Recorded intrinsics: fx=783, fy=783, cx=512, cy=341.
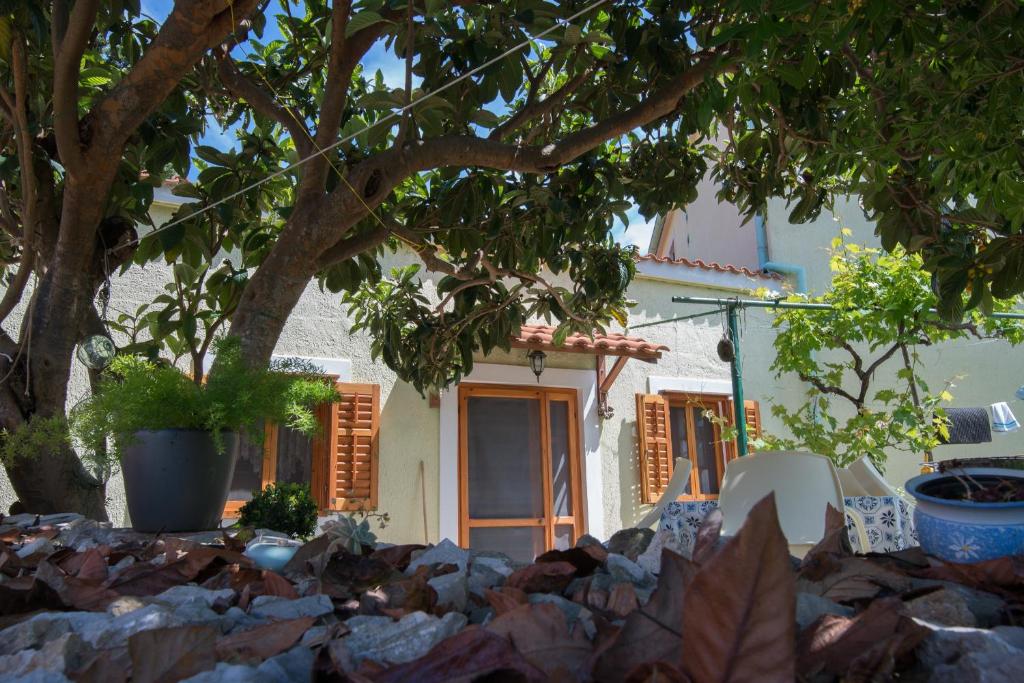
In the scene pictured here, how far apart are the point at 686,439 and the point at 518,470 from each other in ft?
6.10

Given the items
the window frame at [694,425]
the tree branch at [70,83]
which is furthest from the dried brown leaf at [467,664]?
the window frame at [694,425]

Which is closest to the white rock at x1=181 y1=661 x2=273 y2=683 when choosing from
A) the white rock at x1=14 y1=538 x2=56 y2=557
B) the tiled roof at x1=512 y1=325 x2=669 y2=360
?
the white rock at x1=14 y1=538 x2=56 y2=557

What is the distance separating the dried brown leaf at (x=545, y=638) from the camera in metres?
0.71

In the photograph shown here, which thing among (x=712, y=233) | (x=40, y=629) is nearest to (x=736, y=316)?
(x=712, y=233)

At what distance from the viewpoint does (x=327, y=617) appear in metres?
1.02

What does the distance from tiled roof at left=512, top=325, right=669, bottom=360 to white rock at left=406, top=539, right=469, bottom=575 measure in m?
5.22

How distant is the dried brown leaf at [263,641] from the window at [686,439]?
6856mm

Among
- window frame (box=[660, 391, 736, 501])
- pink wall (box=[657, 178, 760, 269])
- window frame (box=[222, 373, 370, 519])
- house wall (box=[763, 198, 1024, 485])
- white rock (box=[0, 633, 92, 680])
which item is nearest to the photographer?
white rock (box=[0, 633, 92, 680])

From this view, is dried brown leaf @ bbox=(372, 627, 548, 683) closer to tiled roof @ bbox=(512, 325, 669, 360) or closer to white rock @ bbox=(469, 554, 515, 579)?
white rock @ bbox=(469, 554, 515, 579)

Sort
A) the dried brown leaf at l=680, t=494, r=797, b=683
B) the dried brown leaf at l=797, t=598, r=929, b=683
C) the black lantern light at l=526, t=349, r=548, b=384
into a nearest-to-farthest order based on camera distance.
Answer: the dried brown leaf at l=680, t=494, r=797, b=683 → the dried brown leaf at l=797, t=598, r=929, b=683 → the black lantern light at l=526, t=349, r=548, b=384

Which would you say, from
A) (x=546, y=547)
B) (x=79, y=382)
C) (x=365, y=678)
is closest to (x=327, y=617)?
(x=365, y=678)

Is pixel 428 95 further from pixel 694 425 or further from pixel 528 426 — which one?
pixel 694 425

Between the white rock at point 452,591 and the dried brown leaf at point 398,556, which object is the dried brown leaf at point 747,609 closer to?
the white rock at point 452,591

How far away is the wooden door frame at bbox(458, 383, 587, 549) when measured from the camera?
697cm
